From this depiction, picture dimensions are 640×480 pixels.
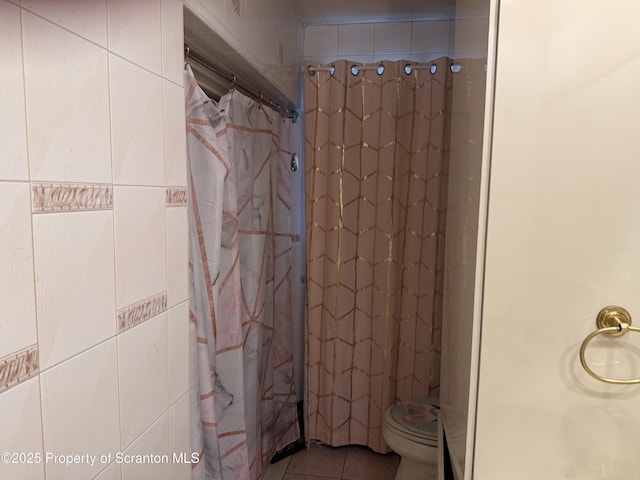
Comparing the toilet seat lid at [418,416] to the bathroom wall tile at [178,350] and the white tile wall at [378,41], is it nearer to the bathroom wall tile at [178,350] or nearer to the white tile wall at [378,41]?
the bathroom wall tile at [178,350]

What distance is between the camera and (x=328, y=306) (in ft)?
7.95

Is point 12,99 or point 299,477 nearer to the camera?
point 12,99

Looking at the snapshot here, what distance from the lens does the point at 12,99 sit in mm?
623

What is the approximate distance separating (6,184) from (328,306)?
1.91m

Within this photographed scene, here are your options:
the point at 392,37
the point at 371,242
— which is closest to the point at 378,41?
the point at 392,37

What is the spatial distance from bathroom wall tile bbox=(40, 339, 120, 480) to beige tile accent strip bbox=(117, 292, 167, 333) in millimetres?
48

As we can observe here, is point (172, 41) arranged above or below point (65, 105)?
above

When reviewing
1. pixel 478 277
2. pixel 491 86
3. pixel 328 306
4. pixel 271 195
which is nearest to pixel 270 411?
pixel 328 306

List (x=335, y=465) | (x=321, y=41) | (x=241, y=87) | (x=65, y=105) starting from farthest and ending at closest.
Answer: (x=321, y=41), (x=335, y=465), (x=241, y=87), (x=65, y=105)

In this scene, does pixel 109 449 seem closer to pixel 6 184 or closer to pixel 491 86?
pixel 6 184

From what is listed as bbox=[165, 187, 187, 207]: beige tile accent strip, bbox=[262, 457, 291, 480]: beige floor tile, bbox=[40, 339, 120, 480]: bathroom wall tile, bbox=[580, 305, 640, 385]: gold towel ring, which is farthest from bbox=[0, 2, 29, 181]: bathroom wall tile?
bbox=[262, 457, 291, 480]: beige floor tile

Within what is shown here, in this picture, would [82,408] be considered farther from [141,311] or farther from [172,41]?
[172,41]

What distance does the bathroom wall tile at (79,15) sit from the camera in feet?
2.22

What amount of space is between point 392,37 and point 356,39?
19 cm
